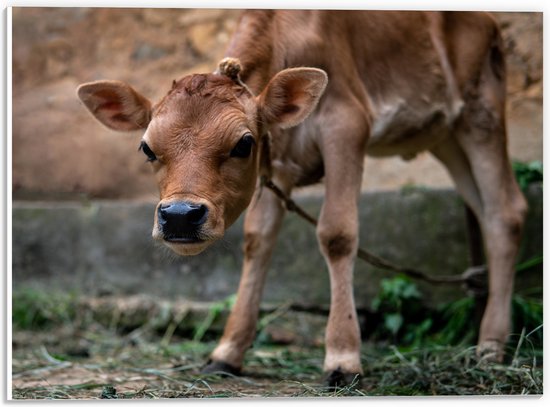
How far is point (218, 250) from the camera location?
4301mm

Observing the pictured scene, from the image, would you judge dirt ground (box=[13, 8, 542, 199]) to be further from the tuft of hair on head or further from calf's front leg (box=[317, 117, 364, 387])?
the tuft of hair on head

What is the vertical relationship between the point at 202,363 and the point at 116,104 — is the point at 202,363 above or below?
below

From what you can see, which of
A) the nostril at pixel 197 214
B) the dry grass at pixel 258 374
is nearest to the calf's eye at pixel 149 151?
the nostril at pixel 197 214

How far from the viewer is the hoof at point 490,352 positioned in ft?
10.5

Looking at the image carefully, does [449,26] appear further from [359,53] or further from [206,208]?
[206,208]

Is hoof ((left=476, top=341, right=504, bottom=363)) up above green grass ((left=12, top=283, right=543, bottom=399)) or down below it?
above

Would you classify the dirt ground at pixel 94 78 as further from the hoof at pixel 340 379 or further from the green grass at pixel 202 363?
the hoof at pixel 340 379

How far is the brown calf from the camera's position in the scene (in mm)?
2674

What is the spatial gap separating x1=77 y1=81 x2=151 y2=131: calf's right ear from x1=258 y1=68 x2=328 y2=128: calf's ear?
0.38 m

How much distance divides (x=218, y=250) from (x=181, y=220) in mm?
1821

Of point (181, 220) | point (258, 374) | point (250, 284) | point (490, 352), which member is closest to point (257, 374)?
point (258, 374)

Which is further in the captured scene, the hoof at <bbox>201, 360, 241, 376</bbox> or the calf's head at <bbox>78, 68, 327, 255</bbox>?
the hoof at <bbox>201, 360, 241, 376</bbox>

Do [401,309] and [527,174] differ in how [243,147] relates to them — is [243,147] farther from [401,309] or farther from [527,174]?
[527,174]

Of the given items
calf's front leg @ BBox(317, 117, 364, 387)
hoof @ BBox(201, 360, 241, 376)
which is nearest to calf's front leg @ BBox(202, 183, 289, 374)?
hoof @ BBox(201, 360, 241, 376)
